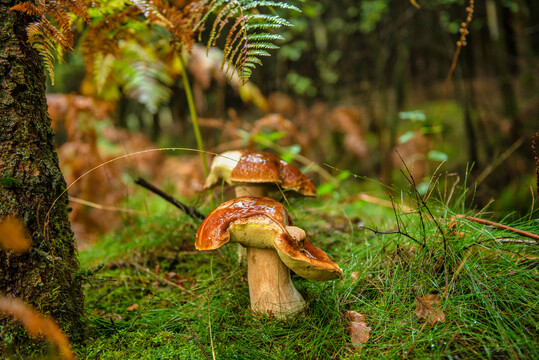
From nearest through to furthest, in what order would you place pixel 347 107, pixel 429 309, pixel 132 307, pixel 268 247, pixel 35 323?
1. pixel 35 323
2. pixel 429 309
3. pixel 268 247
4. pixel 132 307
5. pixel 347 107

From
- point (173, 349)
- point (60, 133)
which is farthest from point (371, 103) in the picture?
point (60, 133)

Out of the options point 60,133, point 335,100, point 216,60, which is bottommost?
point 60,133

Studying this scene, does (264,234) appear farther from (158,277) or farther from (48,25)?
(48,25)

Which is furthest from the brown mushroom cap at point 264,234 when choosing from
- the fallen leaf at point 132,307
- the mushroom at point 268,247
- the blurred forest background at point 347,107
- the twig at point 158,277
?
the blurred forest background at point 347,107

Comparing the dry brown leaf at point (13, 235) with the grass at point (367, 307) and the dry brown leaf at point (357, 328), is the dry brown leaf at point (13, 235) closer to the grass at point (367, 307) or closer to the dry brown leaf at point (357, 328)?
the grass at point (367, 307)

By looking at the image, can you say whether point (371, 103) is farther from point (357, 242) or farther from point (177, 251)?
point (177, 251)

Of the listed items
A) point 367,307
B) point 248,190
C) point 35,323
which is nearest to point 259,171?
point 248,190
